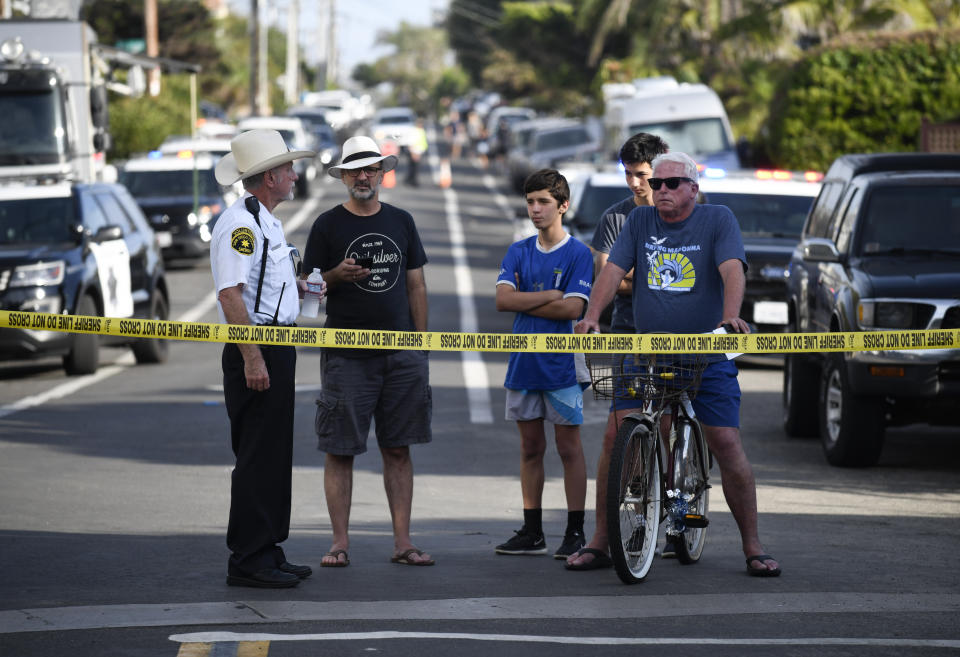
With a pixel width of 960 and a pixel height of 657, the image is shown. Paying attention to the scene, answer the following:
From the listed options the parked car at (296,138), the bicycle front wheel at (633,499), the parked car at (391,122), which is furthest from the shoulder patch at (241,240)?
the parked car at (391,122)

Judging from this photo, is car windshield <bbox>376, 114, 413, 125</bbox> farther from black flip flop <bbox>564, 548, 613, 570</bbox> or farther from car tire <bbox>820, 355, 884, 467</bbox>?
black flip flop <bbox>564, 548, 613, 570</bbox>

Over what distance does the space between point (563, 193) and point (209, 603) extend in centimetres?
286

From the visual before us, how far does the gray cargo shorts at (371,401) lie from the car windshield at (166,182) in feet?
64.7

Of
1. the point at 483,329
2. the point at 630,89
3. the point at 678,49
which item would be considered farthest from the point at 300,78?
the point at 483,329

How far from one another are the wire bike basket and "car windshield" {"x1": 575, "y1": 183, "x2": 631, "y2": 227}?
1104 centimetres

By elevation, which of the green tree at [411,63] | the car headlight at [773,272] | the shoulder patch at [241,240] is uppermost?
the green tree at [411,63]

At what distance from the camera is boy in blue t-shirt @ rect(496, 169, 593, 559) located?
8.35 m

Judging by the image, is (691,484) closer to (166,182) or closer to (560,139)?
(166,182)

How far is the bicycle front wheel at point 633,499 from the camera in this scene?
7.29m

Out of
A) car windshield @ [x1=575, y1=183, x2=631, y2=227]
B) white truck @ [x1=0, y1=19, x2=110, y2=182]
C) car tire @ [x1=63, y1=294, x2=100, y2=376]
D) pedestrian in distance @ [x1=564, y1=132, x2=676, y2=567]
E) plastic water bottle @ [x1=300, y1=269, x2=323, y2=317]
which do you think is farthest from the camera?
white truck @ [x1=0, y1=19, x2=110, y2=182]

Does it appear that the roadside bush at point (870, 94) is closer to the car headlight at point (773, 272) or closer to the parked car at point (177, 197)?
the parked car at point (177, 197)

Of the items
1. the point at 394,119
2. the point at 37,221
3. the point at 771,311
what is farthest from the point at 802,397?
the point at 394,119

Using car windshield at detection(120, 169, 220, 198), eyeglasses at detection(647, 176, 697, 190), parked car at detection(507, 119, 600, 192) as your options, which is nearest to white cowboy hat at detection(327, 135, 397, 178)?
eyeglasses at detection(647, 176, 697, 190)

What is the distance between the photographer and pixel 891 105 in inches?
1081
